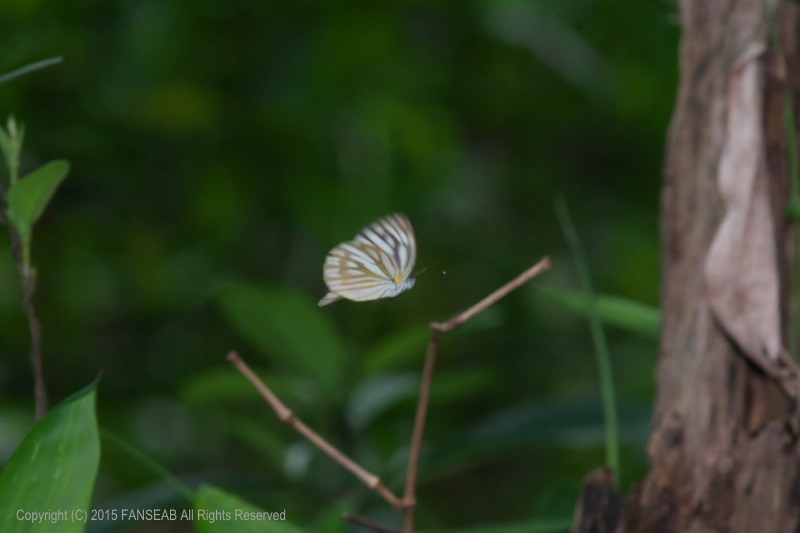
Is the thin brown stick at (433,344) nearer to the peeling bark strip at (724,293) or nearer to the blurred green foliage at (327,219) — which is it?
the peeling bark strip at (724,293)

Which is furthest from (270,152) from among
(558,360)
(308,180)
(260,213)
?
(558,360)

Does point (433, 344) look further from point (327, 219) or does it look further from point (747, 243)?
point (327, 219)

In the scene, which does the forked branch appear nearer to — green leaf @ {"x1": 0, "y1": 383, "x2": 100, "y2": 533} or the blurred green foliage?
green leaf @ {"x1": 0, "y1": 383, "x2": 100, "y2": 533}

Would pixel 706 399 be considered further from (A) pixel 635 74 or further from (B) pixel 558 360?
(B) pixel 558 360

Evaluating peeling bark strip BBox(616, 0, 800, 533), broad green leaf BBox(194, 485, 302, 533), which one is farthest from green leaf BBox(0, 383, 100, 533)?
peeling bark strip BBox(616, 0, 800, 533)

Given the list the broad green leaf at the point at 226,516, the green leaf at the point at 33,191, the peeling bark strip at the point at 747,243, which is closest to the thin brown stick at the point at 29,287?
the green leaf at the point at 33,191

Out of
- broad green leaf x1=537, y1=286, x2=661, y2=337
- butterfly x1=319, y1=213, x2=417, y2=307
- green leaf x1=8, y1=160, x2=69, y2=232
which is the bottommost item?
broad green leaf x1=537, y1=286, x2=661, y2=337
